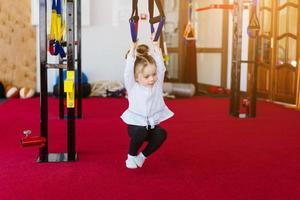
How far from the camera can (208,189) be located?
2430 millimetres

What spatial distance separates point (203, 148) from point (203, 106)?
111 inches

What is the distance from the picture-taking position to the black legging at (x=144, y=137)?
2.76 m

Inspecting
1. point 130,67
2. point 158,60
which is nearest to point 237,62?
point 158,60

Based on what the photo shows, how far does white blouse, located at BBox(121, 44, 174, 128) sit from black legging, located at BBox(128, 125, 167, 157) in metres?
0.04

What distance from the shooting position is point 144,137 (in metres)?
2.79

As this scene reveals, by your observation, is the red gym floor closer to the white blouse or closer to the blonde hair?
the white blouse

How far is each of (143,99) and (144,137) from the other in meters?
0.24

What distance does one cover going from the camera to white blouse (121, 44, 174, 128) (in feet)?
8.93

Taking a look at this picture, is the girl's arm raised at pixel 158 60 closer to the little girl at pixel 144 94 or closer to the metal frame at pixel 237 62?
the little girl at pixel 144 94

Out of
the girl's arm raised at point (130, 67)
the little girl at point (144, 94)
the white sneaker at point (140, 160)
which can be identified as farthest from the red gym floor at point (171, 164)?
the girl's arm raised at point (130, 67)

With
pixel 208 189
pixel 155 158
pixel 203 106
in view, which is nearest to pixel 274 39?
pixel 203 106

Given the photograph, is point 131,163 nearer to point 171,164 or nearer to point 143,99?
point 171,164

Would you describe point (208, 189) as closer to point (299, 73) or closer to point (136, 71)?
point (136, 71)

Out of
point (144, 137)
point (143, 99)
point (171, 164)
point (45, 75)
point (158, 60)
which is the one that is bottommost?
point (171, 164)
